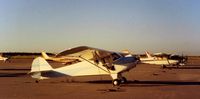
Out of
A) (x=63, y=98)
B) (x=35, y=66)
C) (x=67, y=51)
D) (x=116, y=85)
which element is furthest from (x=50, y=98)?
(x=35, y=66)

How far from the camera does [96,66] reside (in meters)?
23.4

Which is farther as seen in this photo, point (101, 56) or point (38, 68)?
point (38, 68)

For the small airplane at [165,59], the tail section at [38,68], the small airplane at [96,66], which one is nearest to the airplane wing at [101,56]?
the small airplane at [96,66]

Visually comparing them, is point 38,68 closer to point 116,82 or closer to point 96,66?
point 96,66

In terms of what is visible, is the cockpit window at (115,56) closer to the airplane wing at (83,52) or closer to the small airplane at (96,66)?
the small airplane at (96,66)

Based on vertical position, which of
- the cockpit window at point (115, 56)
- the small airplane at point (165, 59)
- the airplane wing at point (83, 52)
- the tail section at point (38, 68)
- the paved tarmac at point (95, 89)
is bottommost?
the small airplane at point (165, 59)

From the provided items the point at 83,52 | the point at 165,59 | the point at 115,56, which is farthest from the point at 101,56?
the point at 165,59

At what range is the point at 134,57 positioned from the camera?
2303cm

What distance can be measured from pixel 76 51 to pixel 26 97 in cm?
556

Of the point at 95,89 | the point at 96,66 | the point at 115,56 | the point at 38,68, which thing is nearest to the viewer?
the point at 95,89

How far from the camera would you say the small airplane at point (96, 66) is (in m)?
22.7

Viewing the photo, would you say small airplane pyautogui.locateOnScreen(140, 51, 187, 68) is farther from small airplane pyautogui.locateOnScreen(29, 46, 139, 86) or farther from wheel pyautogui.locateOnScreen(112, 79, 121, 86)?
wheel pyautogui.locateOnScreen(112, 79, 121, 86)

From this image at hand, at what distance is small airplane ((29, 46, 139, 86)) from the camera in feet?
74.6

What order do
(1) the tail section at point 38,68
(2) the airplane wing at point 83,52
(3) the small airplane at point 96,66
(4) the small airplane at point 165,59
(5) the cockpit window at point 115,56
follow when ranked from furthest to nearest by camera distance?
1. (4) the small airplane at point 165,59
2. (1) the tail section at point 38,68
3. (5) the cockpit window at point 115,56
4. (3) the small airplane at point 96,66
5. (2) the airplane wing at point 83,52
